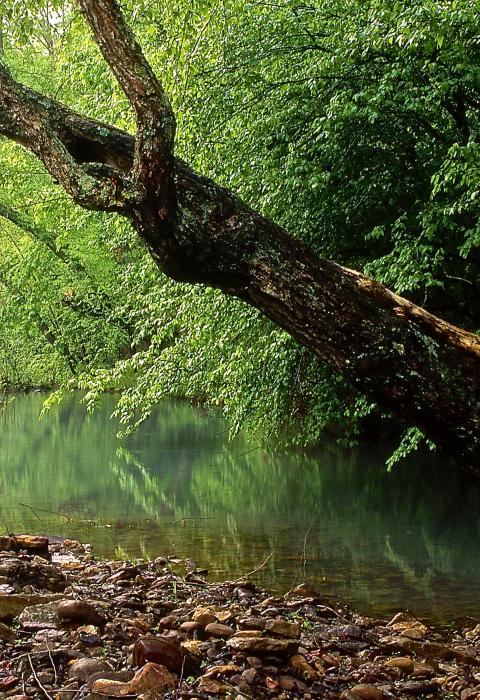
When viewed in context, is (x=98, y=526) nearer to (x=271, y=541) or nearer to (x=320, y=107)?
(x=271, y=541)

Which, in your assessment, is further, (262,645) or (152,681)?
(262,645)

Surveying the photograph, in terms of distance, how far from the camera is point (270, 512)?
12.0 meters

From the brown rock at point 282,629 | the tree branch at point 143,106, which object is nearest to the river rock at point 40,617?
the brown rock at point 282,629

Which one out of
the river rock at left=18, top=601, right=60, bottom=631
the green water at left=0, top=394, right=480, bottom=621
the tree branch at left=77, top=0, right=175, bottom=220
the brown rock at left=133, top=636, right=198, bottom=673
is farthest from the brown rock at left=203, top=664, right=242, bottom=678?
the green water at left=0, top=394, right=480, bottom=621

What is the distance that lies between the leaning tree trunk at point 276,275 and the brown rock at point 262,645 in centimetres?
147

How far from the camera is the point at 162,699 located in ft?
12.5

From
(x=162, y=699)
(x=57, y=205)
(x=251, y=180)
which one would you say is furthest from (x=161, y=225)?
(x=57, y=205)

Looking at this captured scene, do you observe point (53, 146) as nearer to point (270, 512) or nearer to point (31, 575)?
point (31, 575)

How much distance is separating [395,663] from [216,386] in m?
8.68

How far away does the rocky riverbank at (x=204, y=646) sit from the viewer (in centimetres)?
400

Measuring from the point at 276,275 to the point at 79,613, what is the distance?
2366 mm

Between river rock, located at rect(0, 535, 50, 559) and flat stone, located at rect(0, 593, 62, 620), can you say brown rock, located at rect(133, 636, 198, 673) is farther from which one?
river rock, located at rect(0, 535, 50, 559)

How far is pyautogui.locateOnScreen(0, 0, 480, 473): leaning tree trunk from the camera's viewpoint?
171 inches

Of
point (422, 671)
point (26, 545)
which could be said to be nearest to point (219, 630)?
point (422, 671)
